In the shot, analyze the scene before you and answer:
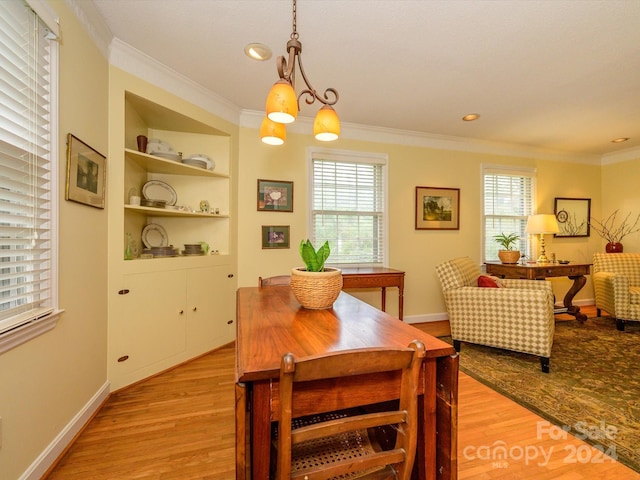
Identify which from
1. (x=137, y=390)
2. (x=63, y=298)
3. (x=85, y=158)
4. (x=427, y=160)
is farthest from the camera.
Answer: (x=427, y=160)

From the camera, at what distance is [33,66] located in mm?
1406

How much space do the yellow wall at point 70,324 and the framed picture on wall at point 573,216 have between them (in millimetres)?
5876

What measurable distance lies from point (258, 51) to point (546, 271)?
3942 mm

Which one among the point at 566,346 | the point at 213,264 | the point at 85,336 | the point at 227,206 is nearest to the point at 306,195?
the point at 227,206

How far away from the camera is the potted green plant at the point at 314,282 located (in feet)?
4.66

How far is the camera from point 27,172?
4.50 feet

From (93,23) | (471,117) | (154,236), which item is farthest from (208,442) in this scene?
(471,117)

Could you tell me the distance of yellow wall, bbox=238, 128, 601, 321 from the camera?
3352mm

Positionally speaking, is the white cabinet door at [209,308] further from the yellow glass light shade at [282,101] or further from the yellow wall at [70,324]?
the yellow glass light shade at [282,101]

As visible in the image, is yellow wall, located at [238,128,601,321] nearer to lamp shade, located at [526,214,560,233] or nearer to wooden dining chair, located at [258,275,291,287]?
lamp shade, located at [526,214,560,233]

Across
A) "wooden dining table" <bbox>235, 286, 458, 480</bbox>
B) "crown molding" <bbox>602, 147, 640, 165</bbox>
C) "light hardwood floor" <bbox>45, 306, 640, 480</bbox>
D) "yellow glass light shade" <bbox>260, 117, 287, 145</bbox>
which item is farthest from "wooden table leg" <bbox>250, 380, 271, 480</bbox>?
"crown molding" <bbox>602, 147, 640, 165</bbox>

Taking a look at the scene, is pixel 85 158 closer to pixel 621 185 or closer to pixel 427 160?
pixel 427 160

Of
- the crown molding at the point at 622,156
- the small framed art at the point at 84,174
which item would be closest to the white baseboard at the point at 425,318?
the small framed art at the point at 84,174

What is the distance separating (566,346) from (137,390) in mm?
4020
